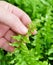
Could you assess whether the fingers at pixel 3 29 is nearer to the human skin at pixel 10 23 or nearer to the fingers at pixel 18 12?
the human skin at pixel 10 23

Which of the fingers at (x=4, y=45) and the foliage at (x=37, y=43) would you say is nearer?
the foliage at (x=37, y=43)

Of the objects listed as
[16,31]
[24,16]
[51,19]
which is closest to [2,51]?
[16,31]

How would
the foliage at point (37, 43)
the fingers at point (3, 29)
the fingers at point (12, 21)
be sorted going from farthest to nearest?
the fingers at point (3, 29) → the fingers at point (12, 21) → the foliage at point (37, 43)

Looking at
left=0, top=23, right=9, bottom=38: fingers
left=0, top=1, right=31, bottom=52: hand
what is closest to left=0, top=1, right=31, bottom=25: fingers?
left=0, top=1, right=31, bottom=52: hand

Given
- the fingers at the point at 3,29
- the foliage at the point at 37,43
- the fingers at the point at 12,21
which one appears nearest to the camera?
the foliage at the point at 37,43

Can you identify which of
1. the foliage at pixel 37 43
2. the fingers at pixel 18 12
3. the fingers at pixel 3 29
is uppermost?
the fingers at pixel 18 12

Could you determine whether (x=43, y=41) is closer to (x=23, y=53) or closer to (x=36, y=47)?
(x=36, y=47)

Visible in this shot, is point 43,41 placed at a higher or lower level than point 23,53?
higher

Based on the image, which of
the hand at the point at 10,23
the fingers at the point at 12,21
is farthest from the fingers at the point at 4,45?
the fingers at the point at 12,21
